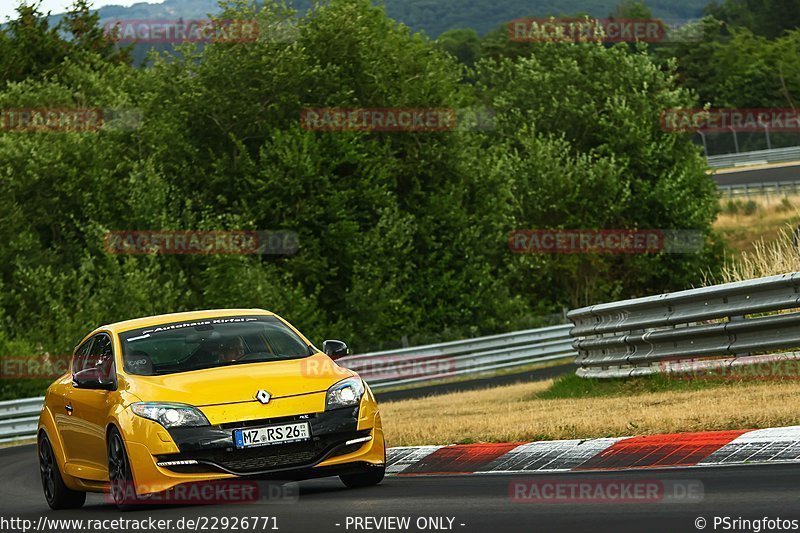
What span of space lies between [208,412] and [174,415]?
0.24 metres

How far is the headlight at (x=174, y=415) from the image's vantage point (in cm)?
938

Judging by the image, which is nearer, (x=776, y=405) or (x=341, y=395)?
(x=341, y=395)

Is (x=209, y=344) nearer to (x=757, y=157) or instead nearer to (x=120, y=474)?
(x=120, y=474)

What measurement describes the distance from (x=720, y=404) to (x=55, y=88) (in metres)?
37.1

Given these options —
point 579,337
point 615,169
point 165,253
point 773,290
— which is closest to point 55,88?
point 165,253

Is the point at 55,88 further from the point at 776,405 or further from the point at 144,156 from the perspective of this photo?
the point at 776,405

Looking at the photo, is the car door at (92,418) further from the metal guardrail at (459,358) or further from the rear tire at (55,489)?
the metal guardrail at (459,358)

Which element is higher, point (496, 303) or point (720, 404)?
point (720, 404)

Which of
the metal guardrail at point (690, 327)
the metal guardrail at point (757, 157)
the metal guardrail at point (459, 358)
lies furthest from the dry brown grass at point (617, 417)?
the metal guardrail at point (757, 157)

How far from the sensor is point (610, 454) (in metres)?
9.98

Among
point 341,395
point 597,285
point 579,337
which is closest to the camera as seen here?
point 341,395

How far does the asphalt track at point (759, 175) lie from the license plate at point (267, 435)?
56731 millimetres

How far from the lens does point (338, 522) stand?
309 inches

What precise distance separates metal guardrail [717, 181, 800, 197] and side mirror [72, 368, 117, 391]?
51.1 meters
